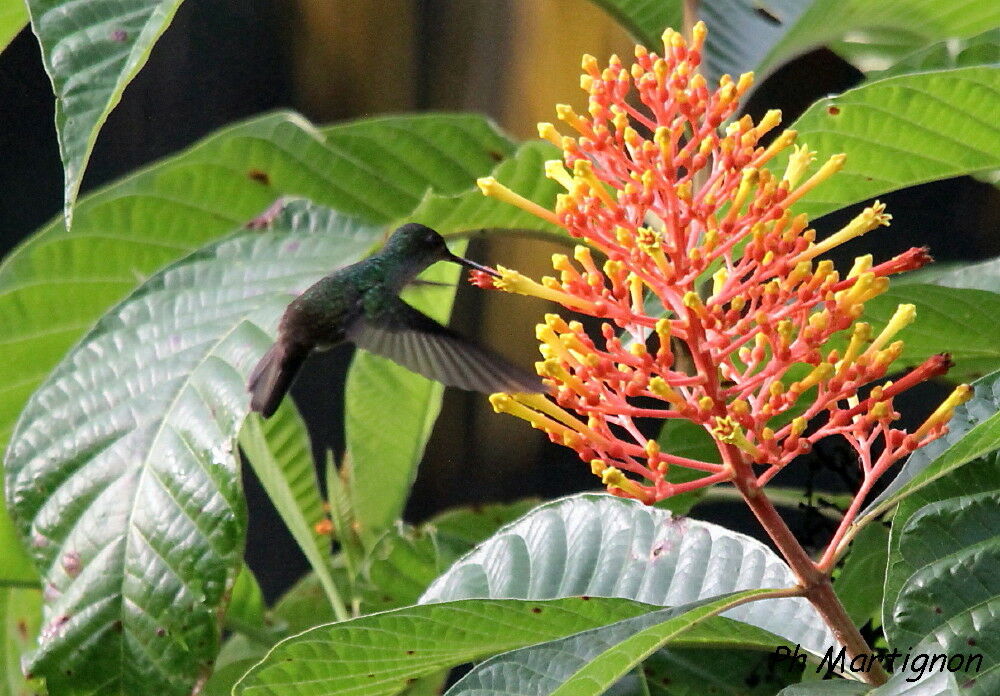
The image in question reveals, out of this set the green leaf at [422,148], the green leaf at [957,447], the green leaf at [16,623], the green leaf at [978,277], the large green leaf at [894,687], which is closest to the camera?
the large green leaf at [894,687]

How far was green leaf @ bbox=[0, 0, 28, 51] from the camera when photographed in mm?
1044

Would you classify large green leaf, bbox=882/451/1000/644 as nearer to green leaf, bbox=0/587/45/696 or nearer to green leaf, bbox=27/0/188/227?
green leaf, bbox=27/0/188/227

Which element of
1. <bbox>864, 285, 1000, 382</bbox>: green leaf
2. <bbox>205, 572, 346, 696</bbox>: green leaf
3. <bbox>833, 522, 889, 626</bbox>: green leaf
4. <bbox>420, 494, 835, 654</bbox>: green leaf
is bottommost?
<bbox>205, 572, 346, 696</bbox>: green leaf

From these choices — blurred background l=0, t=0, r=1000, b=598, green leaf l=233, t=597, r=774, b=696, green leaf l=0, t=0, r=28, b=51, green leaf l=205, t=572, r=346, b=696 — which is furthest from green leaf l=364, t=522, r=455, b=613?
blurred background l=0, t=0, r=1000, b=598

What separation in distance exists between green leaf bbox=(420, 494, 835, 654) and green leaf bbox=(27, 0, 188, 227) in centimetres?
40

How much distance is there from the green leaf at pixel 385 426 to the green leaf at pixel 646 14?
1.19ft

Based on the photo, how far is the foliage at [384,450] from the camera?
71 cm

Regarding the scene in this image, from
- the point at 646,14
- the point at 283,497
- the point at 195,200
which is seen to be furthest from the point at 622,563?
the point at 195,200

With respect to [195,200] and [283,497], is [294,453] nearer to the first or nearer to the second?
[283,497]

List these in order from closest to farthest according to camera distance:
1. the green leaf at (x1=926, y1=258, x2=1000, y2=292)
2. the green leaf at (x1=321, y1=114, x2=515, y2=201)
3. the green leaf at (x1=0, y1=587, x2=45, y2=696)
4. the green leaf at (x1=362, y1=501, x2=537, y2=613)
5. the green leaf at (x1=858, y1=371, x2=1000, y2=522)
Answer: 1. the green leaf at (x1=858, y1=371, x2=1000, y2=522)
2. the green leaf at (x1=926, y1=258, x2=1000, y2=292)
3. the green leaf at (x1=362, y1=501, x2=537, y2=613)
4. the green leaf at (x1=321, y1=114, x2=515, y2=201)
5. the green leaf at (x1=0, y1=587, x2=45, y2=696)

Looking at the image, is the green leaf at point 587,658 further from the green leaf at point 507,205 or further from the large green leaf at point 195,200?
the large green leaf at point 195,200

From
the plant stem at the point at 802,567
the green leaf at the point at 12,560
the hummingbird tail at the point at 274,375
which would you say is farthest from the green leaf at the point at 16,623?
the plant stem at the point at 802,567

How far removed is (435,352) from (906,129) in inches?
16.3

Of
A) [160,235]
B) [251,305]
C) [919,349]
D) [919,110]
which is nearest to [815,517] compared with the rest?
[919,349]
